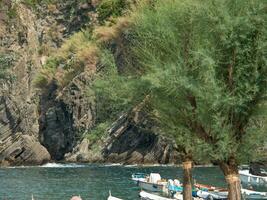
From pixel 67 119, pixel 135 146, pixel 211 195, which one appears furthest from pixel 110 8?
pixel 211 195

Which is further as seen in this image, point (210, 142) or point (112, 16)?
point (112, 16)

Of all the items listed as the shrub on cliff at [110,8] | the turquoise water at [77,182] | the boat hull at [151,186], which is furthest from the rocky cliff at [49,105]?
the boat hull at [151,186]

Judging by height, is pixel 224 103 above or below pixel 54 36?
below

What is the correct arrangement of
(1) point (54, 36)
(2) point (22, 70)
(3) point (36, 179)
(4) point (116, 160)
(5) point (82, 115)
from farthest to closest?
(1) point (54, 36) → (2) point (22, 70) → (5) point (82, 115) → (4) point (116, 160) → (3) point (36, 179)

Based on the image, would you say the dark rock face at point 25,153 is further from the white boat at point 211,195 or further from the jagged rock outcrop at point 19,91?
the white boat at point 211,195

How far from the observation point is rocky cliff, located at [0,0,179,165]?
111000 millimetres

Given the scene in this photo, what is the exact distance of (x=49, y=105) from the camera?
13388cm

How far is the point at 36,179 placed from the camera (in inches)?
3460

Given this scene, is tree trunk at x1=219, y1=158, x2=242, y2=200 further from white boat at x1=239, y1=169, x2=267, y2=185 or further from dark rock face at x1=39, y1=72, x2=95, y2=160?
dark rock face at x1=39, y1=72, x2=95, y2=160

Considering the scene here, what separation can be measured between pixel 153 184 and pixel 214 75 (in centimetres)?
4154

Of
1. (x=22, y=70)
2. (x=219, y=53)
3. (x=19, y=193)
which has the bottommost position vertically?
(x=19, y=193)

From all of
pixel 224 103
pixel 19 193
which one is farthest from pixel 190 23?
pixel 19 193

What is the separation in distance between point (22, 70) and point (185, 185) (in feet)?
375

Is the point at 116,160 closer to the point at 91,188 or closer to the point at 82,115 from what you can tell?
the point at 82,115
